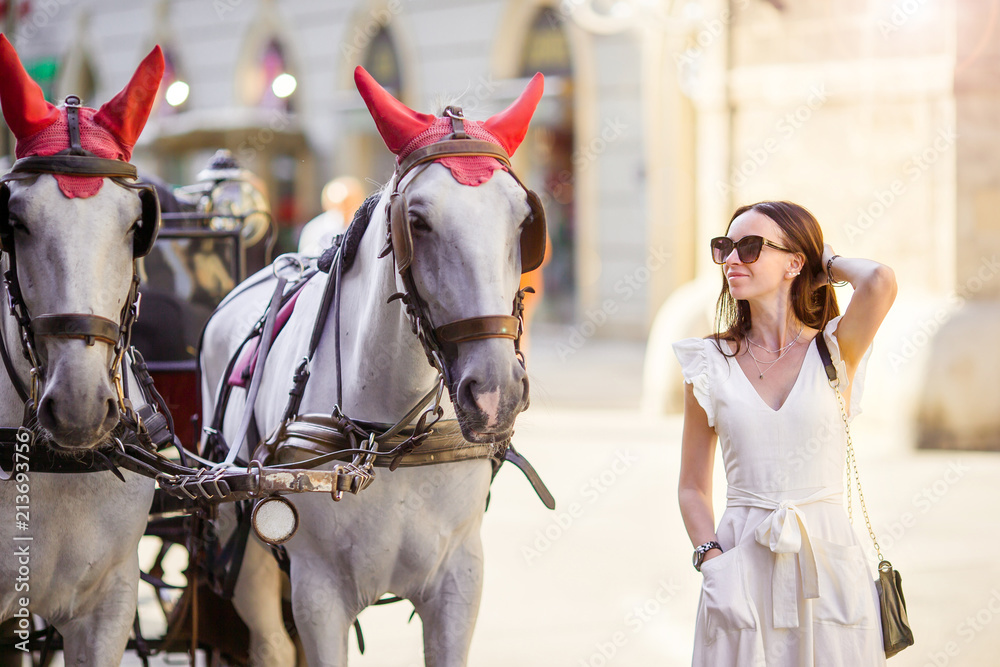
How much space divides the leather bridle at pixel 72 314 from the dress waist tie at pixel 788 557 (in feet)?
4.84

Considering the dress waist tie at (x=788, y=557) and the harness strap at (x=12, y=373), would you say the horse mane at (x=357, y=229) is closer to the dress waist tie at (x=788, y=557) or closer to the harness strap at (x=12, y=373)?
the harness strap at (x=12, y=373)

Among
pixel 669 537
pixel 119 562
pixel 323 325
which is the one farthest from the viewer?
pixel 669 537

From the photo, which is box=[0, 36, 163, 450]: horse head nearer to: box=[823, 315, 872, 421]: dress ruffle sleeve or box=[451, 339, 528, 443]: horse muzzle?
box=[451, 339, 528, 443]: horse muzzle

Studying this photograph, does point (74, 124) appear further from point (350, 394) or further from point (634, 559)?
point (634, 559)

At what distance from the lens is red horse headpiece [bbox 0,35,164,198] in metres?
2.37

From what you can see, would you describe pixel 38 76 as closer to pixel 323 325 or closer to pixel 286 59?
pixel 286 59

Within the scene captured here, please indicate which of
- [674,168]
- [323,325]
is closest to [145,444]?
[323,325]

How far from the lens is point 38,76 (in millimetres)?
22797

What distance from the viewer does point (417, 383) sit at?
2666mm

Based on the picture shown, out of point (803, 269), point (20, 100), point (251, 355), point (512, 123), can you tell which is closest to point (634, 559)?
point (251, 355)

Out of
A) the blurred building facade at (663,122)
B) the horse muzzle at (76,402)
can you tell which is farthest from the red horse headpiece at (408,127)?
the horse muzzle at (76,402)

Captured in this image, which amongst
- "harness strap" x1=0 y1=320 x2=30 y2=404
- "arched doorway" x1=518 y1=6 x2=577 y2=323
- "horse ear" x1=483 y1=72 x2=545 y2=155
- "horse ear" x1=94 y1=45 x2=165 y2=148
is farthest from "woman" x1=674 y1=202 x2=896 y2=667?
"arched doorway" x1=518 y1=6 x2=577 y2=323

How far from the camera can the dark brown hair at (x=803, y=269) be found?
8.46ft

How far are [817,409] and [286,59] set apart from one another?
18617 mm
